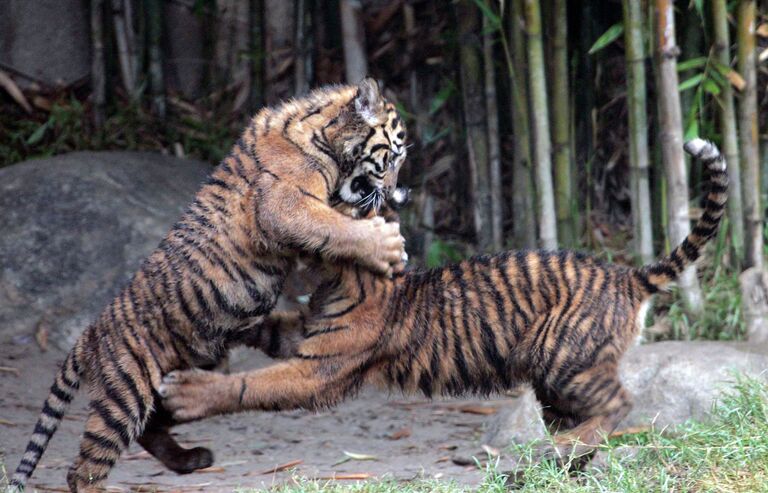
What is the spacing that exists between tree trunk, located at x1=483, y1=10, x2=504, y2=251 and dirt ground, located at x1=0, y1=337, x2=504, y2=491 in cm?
126

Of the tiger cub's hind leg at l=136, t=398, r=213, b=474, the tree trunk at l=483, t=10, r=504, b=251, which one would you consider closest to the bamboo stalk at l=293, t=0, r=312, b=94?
the tree trunk at l=483, t=10, r=504, b=251

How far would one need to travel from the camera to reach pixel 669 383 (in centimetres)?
464

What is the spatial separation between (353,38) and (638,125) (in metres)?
2.10

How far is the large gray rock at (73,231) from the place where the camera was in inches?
229

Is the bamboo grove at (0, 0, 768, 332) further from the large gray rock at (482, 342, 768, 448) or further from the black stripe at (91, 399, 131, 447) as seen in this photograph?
the black stripe at (91, 399, 131, 447)

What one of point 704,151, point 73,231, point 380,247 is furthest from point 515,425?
point 73,231

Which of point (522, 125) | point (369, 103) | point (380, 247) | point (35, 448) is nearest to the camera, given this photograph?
point (35, 448)

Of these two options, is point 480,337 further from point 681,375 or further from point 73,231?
point 73,231

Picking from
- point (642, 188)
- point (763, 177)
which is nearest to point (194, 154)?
point (642, 188)

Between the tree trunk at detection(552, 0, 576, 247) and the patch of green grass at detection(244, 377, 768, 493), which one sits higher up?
the tree trunk at detection(552, 0, 576, 247)

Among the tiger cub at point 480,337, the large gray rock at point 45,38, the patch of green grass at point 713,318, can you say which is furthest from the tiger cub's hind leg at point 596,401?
the large gray rock at point 45,38

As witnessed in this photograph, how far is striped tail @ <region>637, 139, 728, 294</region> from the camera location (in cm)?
361

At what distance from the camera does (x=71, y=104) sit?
7.34m

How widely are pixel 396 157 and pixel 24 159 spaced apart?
12.5 ft
